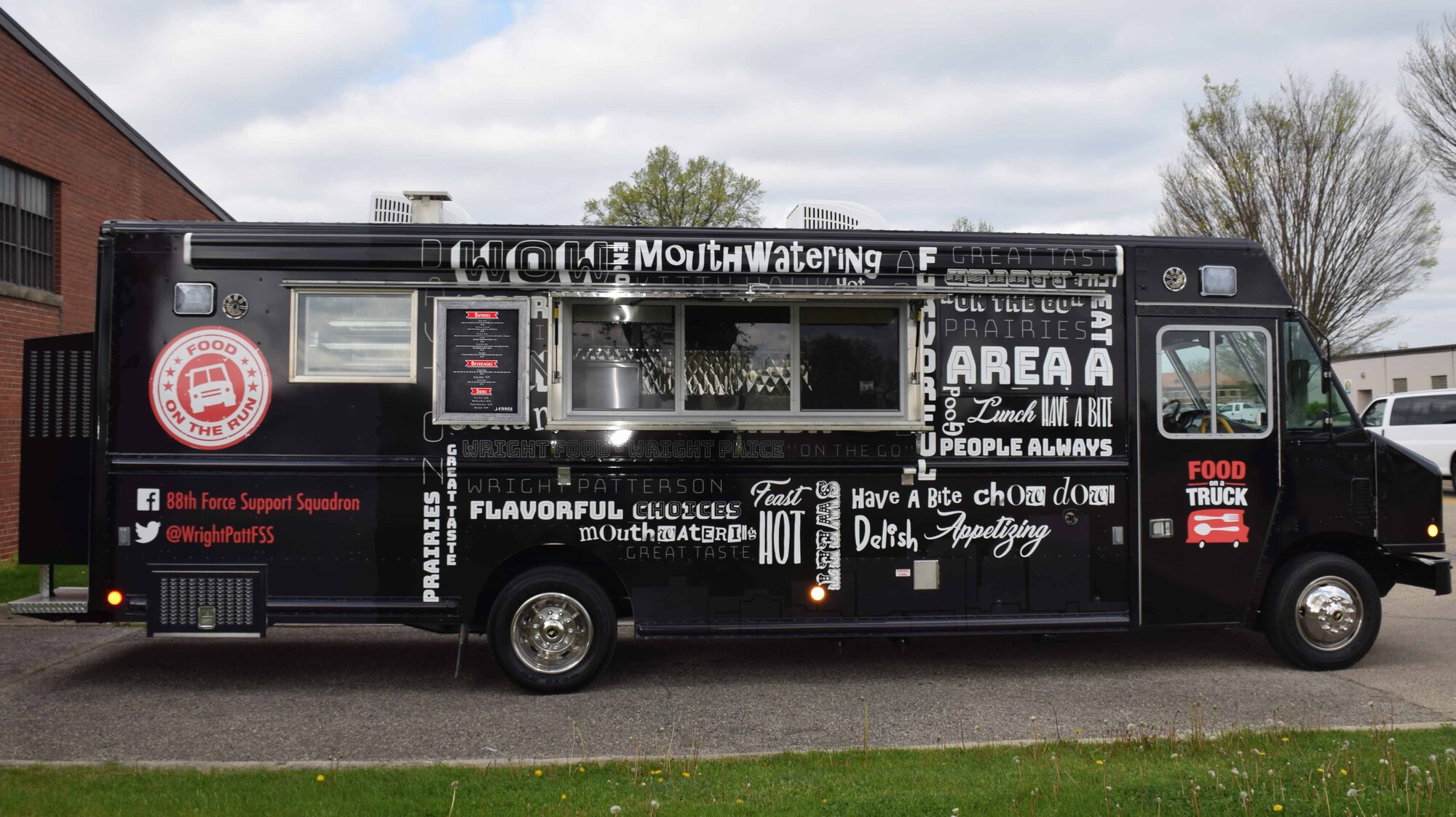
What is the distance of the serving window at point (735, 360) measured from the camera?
20.6 feet

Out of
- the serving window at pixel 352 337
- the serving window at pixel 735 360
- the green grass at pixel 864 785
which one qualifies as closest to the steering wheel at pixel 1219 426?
the serving window at pixel 735 360

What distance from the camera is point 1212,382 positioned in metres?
6.57

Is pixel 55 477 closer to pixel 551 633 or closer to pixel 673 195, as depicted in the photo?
pixel 551 633

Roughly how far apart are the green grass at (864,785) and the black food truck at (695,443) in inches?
59.7

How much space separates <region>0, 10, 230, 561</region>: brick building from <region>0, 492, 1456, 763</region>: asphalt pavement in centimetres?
408

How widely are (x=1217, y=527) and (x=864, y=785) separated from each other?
3.52 metres

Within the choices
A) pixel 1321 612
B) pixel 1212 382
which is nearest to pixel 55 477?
pixel 1212 382

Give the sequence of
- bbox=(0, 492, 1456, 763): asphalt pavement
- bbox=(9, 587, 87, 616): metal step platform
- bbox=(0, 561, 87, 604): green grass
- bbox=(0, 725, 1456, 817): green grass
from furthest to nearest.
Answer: bbox=(0, 561, 87, 604): green grass, bbox=(9, 587, 87, 616): metal step platform, bbox=(0, 492, 1456, 763): asphalt pavement, bbox=(0, 725, 1456, 817): green grass

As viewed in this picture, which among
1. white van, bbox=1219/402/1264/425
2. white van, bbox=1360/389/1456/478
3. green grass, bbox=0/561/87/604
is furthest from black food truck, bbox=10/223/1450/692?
white van, bbox=1360/389/1456/478

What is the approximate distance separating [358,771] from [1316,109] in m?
22.3

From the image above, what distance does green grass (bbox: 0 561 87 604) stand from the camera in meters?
8.63

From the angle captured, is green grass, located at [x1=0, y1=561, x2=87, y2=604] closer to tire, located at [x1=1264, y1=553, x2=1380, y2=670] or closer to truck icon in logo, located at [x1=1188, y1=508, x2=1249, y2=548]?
truck icon in logo, located at [x1=1188, y1=508, x2=1249, y2=548]

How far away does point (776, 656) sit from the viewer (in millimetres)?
7285

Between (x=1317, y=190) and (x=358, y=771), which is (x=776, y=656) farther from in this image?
(x=1317, y=190)
